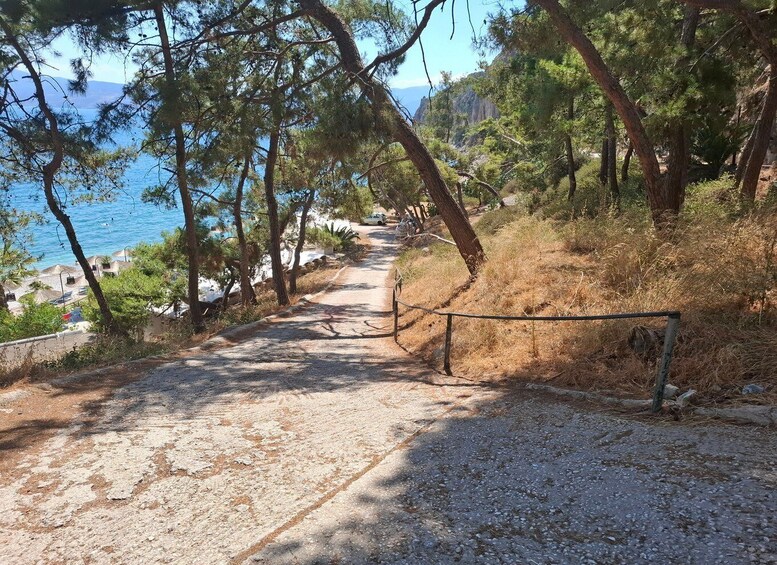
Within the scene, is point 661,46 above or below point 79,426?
above

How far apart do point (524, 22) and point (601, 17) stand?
199 cm

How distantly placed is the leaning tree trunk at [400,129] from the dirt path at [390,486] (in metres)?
5.55

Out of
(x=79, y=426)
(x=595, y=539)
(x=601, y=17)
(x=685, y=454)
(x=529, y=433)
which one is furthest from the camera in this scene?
(x=601, y=17)

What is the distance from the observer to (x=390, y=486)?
316 centimetres

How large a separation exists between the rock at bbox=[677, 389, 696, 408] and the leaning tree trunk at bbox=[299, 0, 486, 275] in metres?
6.45

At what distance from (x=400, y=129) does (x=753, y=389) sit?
761 cm

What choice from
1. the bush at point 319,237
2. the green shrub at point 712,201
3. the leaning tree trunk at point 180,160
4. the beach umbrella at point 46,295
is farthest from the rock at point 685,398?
the beach umbrella at point 46,295

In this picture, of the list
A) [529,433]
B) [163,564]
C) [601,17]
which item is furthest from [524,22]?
[163,564]

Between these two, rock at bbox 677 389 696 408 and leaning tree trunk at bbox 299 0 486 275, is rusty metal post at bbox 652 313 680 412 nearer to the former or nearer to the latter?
rock at bbox 677 389 696 408

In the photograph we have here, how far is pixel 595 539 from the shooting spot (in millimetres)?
2373

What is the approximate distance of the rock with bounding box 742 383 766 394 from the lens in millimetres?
3593

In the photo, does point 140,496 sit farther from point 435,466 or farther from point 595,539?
point 595,539

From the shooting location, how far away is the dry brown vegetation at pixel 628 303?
4191 millimetres

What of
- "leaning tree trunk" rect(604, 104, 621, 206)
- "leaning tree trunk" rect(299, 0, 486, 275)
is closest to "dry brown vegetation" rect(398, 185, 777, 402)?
"leaning tree trunk" rect(299, 0, 486, 275)
